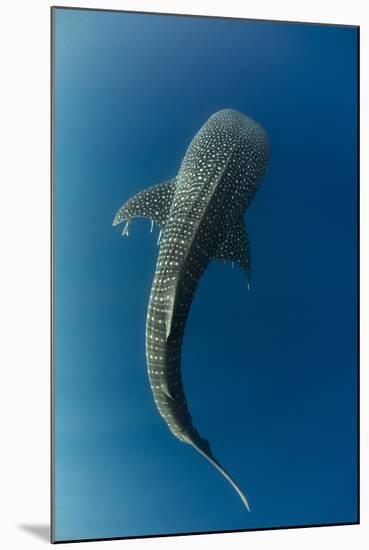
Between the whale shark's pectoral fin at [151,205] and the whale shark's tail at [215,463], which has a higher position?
the whale shark's pectoral fin at [151,205]

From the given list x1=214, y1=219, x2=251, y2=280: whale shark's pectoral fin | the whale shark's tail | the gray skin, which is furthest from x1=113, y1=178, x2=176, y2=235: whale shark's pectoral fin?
the whale shark's tail

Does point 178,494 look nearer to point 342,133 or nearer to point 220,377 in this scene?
point 220,377

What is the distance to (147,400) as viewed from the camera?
3.56 m

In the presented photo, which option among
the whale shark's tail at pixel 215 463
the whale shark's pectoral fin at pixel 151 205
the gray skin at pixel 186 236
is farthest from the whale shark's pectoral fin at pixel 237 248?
the whale shark's tail at pixel 215 463

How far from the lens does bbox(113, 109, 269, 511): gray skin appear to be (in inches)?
139

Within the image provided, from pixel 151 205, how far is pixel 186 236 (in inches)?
7.4

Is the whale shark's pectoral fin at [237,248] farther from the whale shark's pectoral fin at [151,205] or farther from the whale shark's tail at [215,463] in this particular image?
the whale shark's tail at [215,463]

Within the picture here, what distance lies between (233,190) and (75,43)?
33.4 inches

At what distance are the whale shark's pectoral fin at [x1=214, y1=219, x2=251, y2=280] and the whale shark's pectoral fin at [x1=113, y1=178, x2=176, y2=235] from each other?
0.26 metres

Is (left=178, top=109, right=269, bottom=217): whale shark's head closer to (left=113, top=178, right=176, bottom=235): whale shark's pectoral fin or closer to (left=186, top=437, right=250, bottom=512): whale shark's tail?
A: (left=113, top=178, right=176, bottom=235): whale shark's pectoral fin

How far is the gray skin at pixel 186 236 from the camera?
3537 millimetres

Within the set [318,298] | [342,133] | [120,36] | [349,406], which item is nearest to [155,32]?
[120,36]

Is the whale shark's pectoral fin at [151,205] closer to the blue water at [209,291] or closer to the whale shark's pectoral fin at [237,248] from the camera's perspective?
the blue water at [209,291]

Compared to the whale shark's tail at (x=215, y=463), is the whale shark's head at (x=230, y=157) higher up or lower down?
higher up
